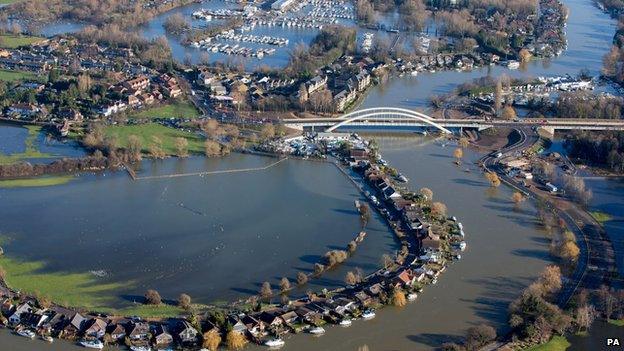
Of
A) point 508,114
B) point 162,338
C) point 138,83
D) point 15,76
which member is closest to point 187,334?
point 162,338

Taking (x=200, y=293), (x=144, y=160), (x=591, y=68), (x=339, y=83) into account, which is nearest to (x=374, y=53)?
(x=339, y=83)

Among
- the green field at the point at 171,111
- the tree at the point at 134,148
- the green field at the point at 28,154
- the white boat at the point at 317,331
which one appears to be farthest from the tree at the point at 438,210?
the green field at the point at 28,154

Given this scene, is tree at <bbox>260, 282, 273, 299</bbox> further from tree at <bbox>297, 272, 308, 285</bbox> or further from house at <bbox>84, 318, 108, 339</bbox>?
house at <bbox>84, 318, 108, 339</bbox>

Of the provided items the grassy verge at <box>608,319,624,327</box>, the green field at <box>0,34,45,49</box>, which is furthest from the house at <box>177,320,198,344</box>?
the green field at <box>0,34,45,49</box>

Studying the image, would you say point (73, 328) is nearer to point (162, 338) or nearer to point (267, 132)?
point (162, 338)

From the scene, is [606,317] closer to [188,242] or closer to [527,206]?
[527,206]

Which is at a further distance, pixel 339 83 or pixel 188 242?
pixel 339 83
